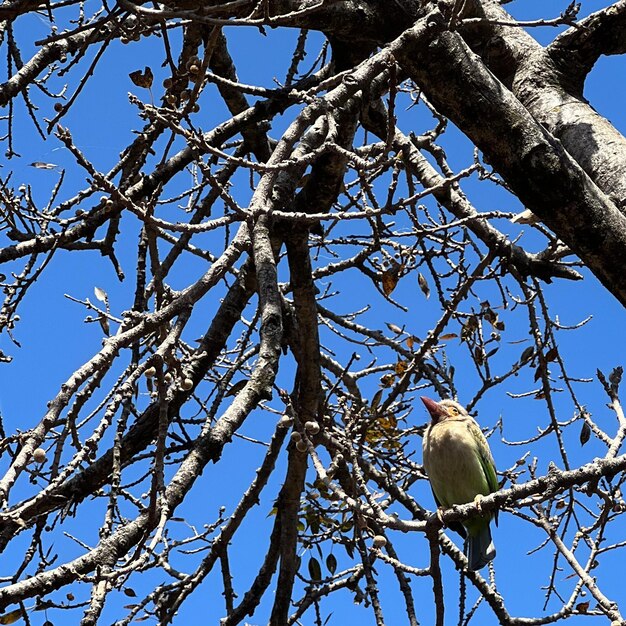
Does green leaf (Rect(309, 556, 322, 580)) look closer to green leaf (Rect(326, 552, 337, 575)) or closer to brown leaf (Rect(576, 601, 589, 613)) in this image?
green leaf (Rect(326, 552, 337, 575))

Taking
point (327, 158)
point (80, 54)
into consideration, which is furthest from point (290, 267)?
point (80, 54)

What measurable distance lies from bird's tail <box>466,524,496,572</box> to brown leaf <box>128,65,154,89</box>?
328 centimetres

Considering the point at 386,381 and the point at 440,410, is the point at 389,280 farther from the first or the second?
the point at 440,410

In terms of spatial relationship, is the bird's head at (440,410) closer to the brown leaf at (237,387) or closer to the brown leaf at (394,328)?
the brown leaf at (394,328)

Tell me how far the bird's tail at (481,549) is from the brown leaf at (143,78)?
3281 millimetres

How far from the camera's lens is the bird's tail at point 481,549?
481cm

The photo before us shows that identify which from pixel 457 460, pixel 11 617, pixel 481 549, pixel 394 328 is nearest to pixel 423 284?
pixel 394 328

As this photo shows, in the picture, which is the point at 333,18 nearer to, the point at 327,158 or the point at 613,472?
the point at 327,158

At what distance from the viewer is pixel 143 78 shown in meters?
2.80

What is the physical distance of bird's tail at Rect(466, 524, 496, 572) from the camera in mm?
4812

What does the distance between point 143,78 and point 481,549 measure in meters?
3.38

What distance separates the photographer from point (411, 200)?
2424 millimetres

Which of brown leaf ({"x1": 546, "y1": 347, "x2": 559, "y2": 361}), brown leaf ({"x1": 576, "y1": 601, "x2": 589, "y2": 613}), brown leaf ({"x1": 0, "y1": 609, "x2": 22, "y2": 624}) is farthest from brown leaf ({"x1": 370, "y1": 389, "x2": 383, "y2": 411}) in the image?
brown leaf ({"x1": 0, "y1": 609, "x2": 22, "y2": 624})

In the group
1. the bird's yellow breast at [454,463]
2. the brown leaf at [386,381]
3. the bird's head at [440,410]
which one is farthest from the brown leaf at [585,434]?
the bird's head at [440,410]
